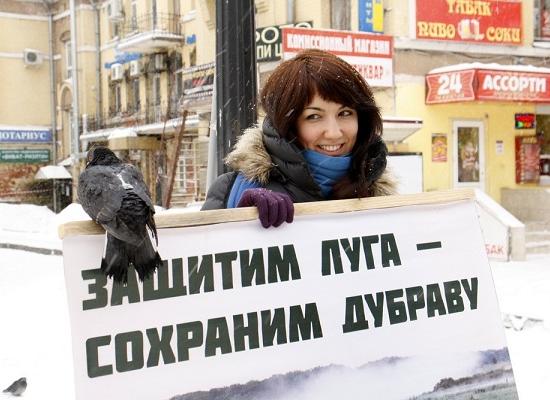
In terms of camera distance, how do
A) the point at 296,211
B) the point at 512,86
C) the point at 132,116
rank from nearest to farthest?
the point at 296,211, the point at 512,86, the point at 132,116

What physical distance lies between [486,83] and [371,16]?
2722mm

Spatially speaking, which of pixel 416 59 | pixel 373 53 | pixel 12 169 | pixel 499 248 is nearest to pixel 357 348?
pixel 499 248

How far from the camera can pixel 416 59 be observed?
546 inches

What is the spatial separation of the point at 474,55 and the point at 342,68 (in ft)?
43.5

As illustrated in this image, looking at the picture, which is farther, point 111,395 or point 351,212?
point 351,212

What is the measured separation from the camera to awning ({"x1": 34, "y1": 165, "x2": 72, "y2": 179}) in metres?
30.5

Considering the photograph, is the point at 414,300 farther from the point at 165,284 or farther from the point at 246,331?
the point at 165,284

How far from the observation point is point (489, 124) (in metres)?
14.7

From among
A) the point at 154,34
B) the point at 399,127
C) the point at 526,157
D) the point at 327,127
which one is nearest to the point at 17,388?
the point at 327,127

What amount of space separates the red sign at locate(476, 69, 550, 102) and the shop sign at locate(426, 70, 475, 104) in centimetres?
17

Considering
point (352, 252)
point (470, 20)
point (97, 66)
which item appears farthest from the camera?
point (97, 66)

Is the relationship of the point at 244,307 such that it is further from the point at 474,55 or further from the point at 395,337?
the point at 474,55

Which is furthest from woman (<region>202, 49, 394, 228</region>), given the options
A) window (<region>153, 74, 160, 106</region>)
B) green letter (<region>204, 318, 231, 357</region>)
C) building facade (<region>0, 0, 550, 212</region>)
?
window (<region>153, 74, 160, 106</region>)

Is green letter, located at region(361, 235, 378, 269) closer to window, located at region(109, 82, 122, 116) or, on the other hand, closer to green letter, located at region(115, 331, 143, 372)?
green letter, located at region(115, 331, 143, 372)
